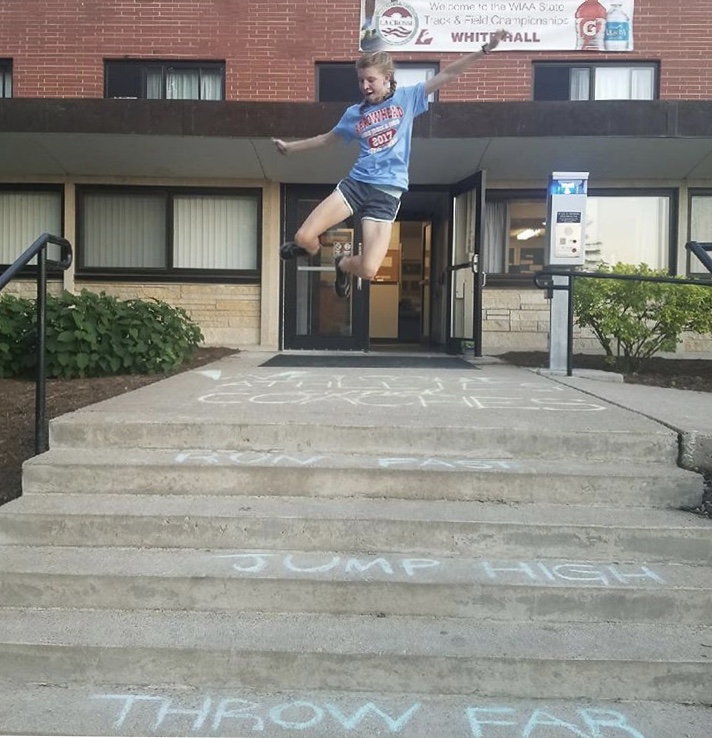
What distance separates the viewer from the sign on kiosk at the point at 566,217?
6.87 metres

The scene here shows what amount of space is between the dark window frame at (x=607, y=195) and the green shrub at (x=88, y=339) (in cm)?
540

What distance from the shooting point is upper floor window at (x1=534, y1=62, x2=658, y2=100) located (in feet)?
34.7

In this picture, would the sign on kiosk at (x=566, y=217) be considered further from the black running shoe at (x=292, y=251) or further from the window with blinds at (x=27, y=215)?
the window with blinds at (x=27, y=215)

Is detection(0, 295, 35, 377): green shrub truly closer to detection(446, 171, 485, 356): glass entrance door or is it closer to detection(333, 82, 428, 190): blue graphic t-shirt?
detection(333, 82, 428, 190): blue graphic t-shirt

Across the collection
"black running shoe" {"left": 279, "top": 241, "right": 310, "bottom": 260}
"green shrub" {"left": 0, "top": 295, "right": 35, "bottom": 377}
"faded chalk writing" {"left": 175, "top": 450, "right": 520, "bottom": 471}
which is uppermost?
"black running shoe" {"left": 279, "top": 241, "right": 310, "bottom": 260}

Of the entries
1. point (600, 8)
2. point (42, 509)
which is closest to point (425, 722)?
point (42, 509)

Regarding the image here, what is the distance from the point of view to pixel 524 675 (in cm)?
253

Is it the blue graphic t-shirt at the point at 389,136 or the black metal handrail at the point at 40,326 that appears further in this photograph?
the blue graphic t-shirt at the point at 389,136

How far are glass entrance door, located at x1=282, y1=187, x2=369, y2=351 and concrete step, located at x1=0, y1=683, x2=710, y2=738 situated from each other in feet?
26.4

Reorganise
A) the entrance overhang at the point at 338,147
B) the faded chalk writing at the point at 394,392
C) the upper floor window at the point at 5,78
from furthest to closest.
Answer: the upper floor window at the point at 5,78, the entrance overhang at the point at 338,147, the faded chalk writing at the point at 394,392

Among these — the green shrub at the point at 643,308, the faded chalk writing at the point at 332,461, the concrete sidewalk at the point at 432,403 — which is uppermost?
the green shrub at the point at 643,308

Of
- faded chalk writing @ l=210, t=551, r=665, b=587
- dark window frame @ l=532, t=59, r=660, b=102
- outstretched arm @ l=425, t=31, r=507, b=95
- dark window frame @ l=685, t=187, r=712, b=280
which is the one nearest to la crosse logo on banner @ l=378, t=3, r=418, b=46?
dark window frame @ l=532, t=59, r=660, b=102

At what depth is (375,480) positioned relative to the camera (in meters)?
3.52

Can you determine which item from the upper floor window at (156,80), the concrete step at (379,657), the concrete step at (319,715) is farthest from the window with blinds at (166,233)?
the concrete step at (319,715)
